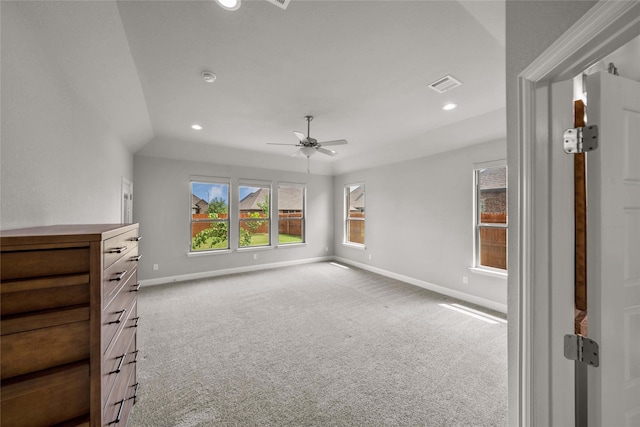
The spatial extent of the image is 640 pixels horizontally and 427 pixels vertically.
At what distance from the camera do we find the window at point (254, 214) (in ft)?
19.3

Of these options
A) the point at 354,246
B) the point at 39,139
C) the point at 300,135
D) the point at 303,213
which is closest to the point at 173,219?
the point at 303,213

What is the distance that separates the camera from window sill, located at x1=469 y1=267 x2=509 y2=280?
357cm

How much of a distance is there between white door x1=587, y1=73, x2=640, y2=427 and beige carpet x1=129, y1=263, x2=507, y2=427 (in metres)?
1.15

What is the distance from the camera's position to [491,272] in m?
3.71

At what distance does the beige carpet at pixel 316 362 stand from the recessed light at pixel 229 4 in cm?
278

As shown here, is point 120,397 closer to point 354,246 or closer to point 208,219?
point 208,219

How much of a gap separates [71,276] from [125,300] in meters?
0.60

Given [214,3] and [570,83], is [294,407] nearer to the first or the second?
[570,83]

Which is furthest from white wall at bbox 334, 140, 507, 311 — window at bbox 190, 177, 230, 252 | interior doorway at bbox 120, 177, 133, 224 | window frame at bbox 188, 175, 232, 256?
interior doorway at bbox 120, 177, 133, 224

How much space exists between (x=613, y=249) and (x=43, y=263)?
2079mm

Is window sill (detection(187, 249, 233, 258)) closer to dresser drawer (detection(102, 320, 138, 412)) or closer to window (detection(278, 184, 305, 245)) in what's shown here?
window (detection(278, 184, 305, 245))

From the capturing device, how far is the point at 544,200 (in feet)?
3.18

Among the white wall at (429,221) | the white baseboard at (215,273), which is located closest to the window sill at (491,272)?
the white wall at (429,221)

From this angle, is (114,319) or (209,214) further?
(209,214)
